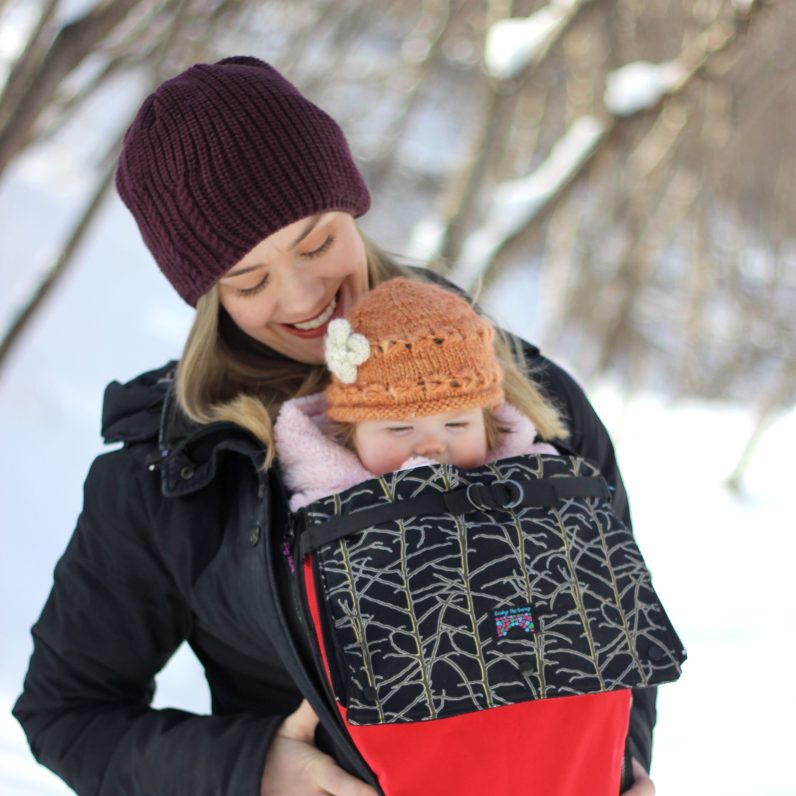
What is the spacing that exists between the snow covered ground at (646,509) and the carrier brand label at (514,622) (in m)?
0.93

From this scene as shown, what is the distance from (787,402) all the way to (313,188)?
5682mm

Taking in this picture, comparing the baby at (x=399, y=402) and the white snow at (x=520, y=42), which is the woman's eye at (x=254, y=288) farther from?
the white snow at (x=520, y=42)

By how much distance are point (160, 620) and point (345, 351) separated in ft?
1.83

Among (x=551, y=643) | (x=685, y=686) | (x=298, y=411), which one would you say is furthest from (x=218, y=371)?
(x=685, y=686)

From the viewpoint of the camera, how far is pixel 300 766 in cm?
144

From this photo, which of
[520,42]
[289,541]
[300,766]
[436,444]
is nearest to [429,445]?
[436,444]

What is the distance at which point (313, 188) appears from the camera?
1.68 metres

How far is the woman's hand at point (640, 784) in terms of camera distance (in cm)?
149

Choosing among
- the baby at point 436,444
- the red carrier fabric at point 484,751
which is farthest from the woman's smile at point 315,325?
the red carrier fabric at point 484,751

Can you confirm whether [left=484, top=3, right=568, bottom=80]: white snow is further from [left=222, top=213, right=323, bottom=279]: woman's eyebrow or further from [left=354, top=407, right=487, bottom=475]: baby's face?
[left=354, top=407, right=487, bottom=475]: baby's face

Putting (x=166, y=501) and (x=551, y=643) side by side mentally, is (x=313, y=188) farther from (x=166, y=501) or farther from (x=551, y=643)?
(x=551, y=643)

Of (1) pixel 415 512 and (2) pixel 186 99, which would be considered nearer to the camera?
(1) pixel 415 512

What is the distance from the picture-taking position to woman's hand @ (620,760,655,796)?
149 cm

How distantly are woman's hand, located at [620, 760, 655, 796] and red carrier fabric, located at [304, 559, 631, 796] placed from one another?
0.22m
